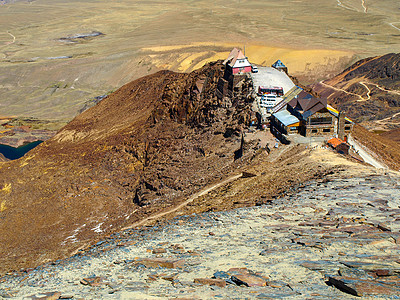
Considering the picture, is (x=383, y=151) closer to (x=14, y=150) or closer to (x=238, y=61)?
(x=238, y=61)

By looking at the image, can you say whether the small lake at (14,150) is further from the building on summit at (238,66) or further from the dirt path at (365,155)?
the dirt path at (365,155)

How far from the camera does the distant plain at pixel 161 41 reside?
299 ft

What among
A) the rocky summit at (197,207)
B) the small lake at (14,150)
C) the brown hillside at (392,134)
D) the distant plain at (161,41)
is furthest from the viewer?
the distant plain at (161,41)

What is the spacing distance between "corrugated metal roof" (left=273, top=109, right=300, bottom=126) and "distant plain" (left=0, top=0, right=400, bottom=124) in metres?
56.4

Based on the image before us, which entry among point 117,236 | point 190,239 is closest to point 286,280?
point 190,239

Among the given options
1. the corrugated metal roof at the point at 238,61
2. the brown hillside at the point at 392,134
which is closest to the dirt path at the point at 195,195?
the corrugated metal roof at the point at 238,61

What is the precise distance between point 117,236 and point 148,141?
20.2 meters

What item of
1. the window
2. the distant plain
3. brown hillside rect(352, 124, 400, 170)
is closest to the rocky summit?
brown hillside rect(352, 124, 400, 170)

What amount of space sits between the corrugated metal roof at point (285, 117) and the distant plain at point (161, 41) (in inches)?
2222

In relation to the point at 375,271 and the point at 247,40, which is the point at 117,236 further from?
the point at 247,40

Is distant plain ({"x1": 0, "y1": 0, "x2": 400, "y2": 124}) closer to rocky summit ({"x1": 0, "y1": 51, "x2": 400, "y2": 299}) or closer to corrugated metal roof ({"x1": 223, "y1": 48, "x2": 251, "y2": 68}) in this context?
rocky summit ({"x1": 0, "y1": 51, "x2": 400, "y2": 299})

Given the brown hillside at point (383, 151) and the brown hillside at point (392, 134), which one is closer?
the brown hillside at point (383, 151)

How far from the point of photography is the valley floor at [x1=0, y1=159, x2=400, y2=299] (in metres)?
11.3

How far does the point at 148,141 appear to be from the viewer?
139ft
